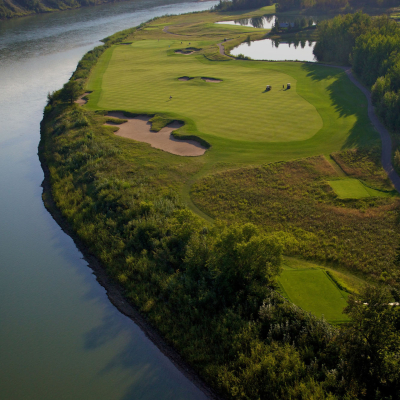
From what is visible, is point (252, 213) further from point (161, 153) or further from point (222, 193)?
point (161, 153)

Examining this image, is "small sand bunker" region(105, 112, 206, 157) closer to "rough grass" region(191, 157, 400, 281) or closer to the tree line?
"rough grass" region(191, 157, 400, 281)

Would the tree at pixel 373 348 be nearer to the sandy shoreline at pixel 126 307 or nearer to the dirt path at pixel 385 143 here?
the sandy shoreline at pixel 126 307

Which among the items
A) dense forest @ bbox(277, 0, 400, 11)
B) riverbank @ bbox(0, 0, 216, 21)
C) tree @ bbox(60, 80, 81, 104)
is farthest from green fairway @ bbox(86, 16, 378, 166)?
riverbank @ bbox(0, 0, 216, 21)

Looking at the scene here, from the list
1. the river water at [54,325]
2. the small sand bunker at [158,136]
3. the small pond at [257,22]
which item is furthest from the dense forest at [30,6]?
the river water at [54,325]

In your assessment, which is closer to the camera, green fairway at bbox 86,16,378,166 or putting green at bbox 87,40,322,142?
green fairway at bbox 86,16,378,166

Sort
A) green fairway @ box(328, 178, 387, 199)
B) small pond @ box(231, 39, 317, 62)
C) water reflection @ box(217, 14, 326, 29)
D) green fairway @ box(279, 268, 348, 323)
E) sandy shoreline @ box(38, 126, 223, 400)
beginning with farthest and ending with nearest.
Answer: water reflection @ box(217, 14, 326, 29) < small pond @ box(231, 39, 317, 62) < green fairway @ box(328, 178, 387, 199) < green fairway @ box(279, 268, 348, 323) < sandy shoreline @ box(38, 126, 223, 400)

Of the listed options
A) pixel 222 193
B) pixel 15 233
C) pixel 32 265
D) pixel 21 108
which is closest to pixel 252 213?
pixel 222 193
